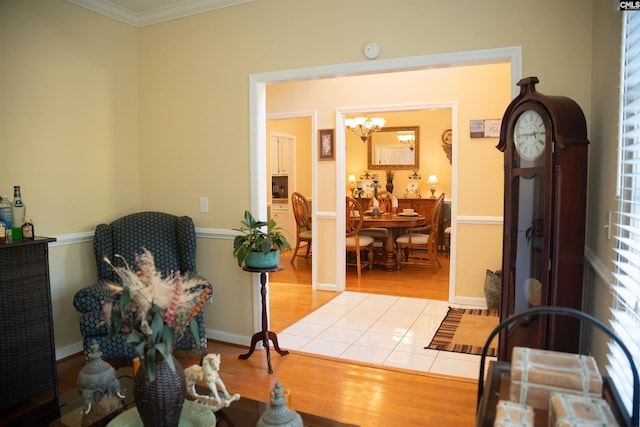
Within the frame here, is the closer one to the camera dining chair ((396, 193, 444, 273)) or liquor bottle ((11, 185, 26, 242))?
liquor bottle ((11, 185, 26, 242))

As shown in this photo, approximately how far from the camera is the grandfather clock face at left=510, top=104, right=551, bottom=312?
7.34ft

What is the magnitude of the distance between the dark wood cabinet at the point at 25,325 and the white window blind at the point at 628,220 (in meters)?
2.87

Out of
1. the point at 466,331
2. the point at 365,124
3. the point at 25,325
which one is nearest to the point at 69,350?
the point at 25,325

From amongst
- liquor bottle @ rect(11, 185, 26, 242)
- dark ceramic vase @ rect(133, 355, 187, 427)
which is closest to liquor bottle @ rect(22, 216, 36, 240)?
liquor bottle @ rect(11, 185, 26, 242)

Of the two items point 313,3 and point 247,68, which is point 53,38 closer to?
point 247,68

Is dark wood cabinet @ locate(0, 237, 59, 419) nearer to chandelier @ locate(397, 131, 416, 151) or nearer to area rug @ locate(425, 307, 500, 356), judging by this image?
→ area rug @ locate(425, 307, 500, 356)

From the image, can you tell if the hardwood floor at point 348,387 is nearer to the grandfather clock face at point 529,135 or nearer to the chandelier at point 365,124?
the grandfather clock face at point 529,135

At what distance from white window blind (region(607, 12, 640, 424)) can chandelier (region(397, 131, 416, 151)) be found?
639 centimetres

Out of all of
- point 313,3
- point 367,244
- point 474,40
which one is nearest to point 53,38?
point 313,3

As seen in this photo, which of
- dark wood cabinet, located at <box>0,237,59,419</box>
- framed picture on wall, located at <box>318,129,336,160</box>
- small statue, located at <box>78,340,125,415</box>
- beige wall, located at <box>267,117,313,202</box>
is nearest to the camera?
small statue, located at <box>78,340,125,415</box>

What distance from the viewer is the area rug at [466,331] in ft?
11.6

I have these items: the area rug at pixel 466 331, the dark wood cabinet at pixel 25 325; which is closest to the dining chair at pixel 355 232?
the area rug at pixel 466 331

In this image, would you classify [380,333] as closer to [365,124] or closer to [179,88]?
[179,88]

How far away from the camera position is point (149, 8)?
12.1ft
